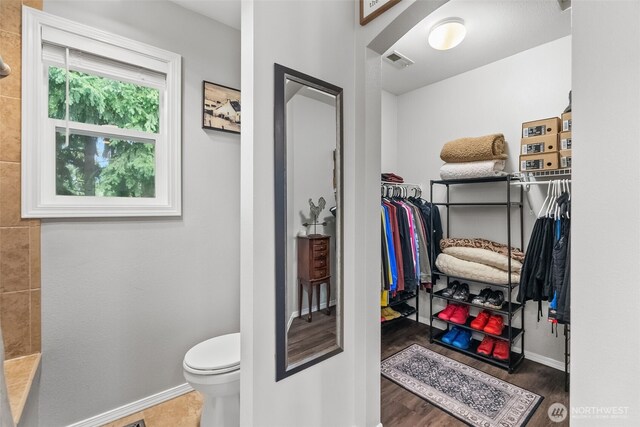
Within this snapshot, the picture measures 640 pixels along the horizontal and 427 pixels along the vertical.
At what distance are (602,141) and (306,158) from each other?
1045 millimetres

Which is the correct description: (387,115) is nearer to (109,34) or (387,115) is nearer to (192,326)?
(109,34)

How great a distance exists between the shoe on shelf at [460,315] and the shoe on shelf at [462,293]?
154mm

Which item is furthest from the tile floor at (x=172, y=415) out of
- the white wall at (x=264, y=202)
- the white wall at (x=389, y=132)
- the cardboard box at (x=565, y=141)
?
the cardboard box at (x=565, y=141)

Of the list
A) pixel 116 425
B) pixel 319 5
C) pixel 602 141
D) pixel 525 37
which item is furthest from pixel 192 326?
pixel 525 37

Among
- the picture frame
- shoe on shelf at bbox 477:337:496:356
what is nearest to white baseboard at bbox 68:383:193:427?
shoe on shelf at bbox 477:337:496:356

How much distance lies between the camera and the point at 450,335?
2.74 metres

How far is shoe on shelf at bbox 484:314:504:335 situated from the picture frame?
2.53 metres

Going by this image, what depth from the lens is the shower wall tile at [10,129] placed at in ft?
4.86

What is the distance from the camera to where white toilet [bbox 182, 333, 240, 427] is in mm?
1504

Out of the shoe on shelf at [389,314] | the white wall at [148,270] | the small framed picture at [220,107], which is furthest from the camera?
the shoe on shelf at [389,314]

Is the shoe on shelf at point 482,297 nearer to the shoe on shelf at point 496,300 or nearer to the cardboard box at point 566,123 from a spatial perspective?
the shoe on shelf at point 496,300

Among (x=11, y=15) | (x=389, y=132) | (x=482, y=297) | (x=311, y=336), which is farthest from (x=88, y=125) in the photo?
(x=482, y=297)

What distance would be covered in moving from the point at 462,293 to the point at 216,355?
7.38ft

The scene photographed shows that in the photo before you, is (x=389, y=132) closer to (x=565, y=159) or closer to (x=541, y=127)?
(x=541, y=127)
